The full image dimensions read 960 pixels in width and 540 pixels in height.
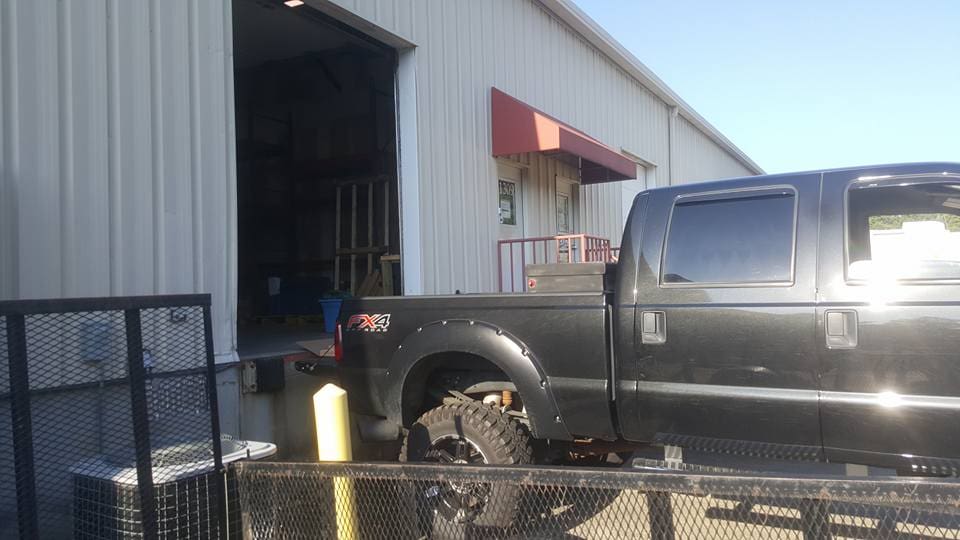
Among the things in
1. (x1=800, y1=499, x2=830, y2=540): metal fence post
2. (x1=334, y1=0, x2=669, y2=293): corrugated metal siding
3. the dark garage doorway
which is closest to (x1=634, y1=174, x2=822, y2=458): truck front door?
(x1=800, y1=499, x2=830, y2=540): metal fence post

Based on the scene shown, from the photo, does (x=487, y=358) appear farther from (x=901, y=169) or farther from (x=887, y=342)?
(x=901, y=169)

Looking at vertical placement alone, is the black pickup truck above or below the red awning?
below

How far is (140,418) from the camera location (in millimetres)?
3094

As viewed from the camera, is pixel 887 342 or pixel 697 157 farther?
pixel 697 157

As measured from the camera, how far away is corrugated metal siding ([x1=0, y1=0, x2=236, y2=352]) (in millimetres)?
4254

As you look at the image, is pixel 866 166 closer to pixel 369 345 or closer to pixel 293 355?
pixel 369 345

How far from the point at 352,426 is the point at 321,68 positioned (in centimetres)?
831

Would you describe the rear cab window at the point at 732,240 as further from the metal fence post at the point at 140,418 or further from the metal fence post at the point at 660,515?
the metal fence post at the point at 140,418

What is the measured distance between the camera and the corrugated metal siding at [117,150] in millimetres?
4254

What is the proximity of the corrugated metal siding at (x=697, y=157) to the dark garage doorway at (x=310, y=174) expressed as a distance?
8.86m

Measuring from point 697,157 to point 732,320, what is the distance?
17433 mm

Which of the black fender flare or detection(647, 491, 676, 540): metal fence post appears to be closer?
detection(647, 491, 676, 540): metal fence post

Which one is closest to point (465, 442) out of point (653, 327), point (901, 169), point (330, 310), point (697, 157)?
point (653, 327)

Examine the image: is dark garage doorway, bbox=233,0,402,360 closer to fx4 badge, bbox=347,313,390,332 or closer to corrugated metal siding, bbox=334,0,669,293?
corrugated metal siding, bbox=334,0,669,293
